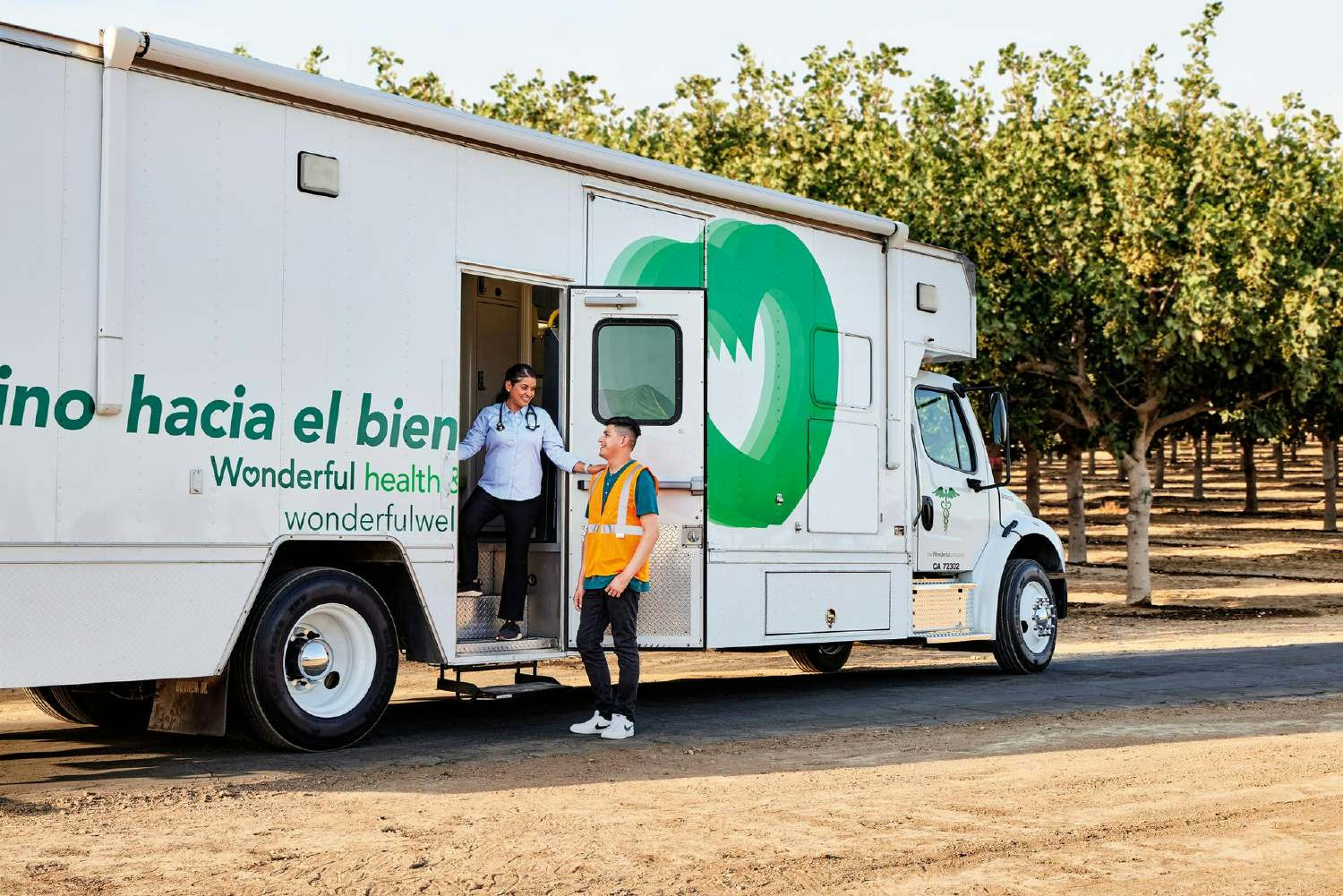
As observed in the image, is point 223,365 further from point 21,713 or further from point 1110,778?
point 1110,778

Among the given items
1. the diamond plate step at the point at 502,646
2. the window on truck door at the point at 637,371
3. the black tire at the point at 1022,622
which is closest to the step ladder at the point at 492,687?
the diamond plate step at the point at 502,646

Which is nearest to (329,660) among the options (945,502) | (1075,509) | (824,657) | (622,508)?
(622,508)

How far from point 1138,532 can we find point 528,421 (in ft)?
48.8

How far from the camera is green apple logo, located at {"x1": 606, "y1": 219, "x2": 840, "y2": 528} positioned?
10367 millimetres

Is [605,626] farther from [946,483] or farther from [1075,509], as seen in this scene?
[1075,509]

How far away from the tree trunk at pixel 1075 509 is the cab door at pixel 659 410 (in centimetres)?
1760

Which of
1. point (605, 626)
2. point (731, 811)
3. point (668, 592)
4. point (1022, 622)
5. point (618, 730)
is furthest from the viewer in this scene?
point (1022, 622)

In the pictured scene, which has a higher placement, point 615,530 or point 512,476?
point 512,476

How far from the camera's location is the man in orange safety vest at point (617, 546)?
908 centimetres

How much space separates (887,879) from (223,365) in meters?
4.17

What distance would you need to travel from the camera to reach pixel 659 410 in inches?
396

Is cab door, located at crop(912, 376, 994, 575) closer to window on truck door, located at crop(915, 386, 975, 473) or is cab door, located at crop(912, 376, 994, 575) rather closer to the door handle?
window on truck door, located at crop(915, 386, 975, 473)

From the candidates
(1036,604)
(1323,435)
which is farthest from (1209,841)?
(1323,435)

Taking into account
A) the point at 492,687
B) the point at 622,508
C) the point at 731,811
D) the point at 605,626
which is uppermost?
the point at 622,508
